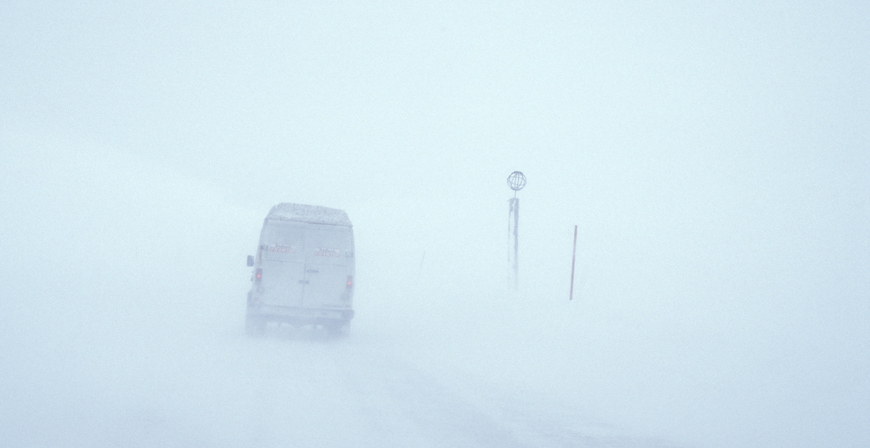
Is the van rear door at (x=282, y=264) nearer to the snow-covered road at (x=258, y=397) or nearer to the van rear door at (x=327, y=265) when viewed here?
the van rear door at (x=327, y=265)

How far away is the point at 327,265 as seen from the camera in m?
15.2

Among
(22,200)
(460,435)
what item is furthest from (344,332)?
(22,200)

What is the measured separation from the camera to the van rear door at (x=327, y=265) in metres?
15.1

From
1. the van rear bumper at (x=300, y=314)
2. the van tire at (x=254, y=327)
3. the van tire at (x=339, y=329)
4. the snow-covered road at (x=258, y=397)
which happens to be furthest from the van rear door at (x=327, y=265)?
the snow-covered road at (x=258, y=397)

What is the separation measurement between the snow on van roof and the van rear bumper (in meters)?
1.98

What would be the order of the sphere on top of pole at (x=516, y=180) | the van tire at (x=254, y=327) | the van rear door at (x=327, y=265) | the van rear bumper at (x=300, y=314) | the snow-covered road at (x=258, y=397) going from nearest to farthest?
the snow-covered road at (x=258, y=397) → the van rear bumper at (x=300, y=314) → the van rear door at (x=327, y=265) → the van tire at (x=254, y=327) → the sphere on top of pole at (x=516, y=180)

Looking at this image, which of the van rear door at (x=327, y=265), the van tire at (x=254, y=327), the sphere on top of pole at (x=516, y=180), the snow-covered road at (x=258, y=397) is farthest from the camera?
the sphere on top of pole at (x=516, y=180)

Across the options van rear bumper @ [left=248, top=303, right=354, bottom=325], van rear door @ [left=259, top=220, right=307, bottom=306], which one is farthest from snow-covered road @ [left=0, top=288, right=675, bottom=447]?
van rear door @ [left=259, top=220, right=307, bottom=306]

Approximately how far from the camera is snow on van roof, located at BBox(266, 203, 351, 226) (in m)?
15.3

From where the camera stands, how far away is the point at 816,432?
26.0ft

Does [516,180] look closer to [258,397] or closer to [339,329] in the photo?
[339,329]

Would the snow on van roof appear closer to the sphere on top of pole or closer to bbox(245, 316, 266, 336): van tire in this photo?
bbox(245, 316, 266, 336): van tire

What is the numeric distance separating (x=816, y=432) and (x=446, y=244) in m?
41.0

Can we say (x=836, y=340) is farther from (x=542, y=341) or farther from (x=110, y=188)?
(x=110, y=188)
